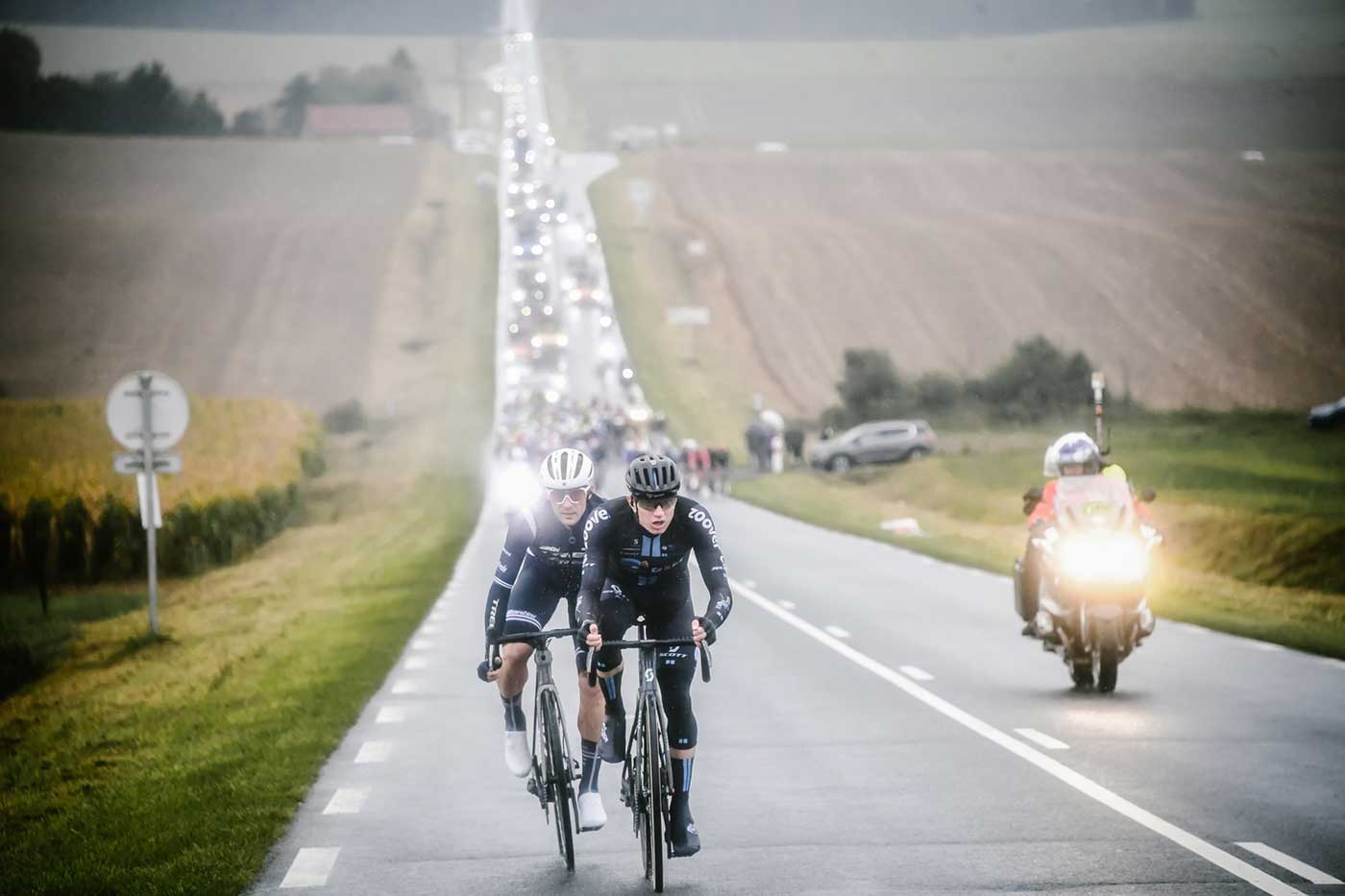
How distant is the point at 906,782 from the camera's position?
10.2 meters

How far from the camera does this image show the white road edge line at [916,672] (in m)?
15.3

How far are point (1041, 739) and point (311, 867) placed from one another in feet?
17.3

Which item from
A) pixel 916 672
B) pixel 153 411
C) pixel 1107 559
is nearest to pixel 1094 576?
pixel 1107 559

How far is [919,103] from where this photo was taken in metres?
172

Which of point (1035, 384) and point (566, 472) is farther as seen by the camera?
point (1035, 384)

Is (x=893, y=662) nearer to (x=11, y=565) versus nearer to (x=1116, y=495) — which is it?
(x=1116, y=495)

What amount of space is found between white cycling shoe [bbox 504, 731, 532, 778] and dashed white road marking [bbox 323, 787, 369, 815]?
2.96 ft

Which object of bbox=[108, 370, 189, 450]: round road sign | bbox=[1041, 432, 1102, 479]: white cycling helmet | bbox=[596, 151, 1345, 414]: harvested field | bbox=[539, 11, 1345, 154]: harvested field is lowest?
bbox=[1041, 432, 1102, 479]: white cycling helmet

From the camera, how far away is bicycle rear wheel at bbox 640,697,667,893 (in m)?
7.57

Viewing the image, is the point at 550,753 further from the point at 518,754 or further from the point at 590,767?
the point at 518,754

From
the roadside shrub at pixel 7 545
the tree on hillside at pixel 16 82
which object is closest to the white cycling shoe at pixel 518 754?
the roadside shrub at pixel 7 545

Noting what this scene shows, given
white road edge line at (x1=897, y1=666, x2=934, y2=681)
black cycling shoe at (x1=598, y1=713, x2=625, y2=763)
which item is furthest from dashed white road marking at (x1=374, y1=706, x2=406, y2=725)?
black cycling shoe at (x1=598, y1=713, x2=625, y2=763)

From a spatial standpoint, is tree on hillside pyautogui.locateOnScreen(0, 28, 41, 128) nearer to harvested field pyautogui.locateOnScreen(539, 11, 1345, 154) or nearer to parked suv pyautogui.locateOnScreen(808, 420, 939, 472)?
harvested field pyautogui.locateOnScreen(539, 11, 1345, 154)

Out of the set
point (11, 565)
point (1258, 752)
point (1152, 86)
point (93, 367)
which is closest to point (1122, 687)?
point (1258, 752)
